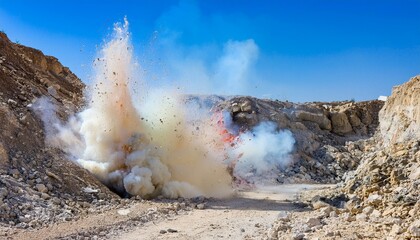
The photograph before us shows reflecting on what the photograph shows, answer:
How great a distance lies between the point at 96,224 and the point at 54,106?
8944mm

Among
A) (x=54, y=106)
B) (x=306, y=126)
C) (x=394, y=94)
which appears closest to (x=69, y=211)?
(x=54, y=106)

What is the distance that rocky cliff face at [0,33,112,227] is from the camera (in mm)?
11241

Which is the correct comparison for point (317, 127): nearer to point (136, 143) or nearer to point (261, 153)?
point (261, 153)

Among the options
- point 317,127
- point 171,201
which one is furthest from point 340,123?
point 171,201

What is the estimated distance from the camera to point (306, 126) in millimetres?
34688

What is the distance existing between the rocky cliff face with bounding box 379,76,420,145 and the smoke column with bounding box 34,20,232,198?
6.41 m

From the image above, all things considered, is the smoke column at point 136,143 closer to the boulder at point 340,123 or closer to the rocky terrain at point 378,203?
the rocky terrain at point 378,203

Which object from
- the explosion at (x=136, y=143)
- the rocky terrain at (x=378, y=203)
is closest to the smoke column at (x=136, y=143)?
the explosion at (x=136, y=143)

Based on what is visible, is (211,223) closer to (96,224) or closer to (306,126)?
(96,224)

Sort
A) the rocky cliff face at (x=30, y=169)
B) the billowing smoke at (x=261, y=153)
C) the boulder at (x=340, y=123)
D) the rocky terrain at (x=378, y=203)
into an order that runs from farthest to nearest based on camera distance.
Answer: the boulder at (x=340, y=123)
the billowing smoke at (x=261, y=153)
the rocky cliff face at (x=30, y=169)
the rocky terrain at (x=378, y=203)

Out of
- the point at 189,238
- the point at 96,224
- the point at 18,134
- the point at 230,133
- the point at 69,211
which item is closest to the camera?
the point at 189,238

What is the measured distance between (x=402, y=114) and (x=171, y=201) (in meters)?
8.36

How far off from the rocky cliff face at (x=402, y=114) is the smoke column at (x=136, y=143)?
641 cm

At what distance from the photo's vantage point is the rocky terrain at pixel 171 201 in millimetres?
9491
